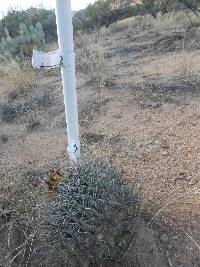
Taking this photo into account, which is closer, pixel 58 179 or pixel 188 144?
pixel 58 179

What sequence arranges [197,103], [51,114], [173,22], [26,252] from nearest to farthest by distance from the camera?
[26,252]
[197,103]
[51,114]
[173,22]

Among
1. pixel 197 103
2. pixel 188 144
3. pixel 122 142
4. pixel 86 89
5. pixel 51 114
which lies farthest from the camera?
pixel 86 89

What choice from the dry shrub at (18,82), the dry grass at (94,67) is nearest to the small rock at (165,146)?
the dry grass at (94,67)

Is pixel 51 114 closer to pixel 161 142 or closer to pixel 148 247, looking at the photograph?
pixel 161 142

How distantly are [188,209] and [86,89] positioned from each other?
3754 mm

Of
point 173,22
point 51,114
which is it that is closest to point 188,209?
point 51,114

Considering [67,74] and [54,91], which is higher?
[67,74]

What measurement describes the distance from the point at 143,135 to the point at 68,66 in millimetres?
1996

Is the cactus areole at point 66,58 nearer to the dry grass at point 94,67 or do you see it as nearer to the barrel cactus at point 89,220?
the barrel cactus at point 89,220

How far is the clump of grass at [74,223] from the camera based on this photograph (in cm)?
284

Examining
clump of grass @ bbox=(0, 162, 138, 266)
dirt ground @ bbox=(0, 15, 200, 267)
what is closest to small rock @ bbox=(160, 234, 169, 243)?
dirt ground @ bbox=(0, 15, 200, 267)

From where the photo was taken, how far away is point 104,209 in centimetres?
290

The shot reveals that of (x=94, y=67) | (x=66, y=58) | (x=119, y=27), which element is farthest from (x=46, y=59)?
(x=119, y=27)

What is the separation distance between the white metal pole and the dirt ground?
0.25 m
